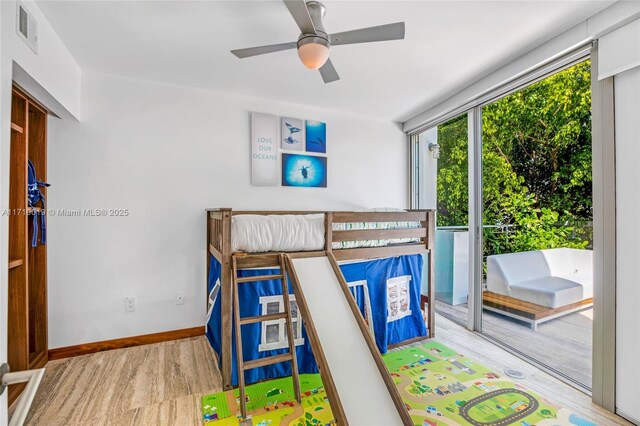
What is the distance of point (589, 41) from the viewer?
2031 millimetres

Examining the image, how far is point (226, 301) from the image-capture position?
6.96ft

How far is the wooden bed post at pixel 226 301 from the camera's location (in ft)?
A: 6.85

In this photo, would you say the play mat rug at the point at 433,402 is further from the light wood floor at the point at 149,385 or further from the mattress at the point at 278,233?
the mattress at the point at 278,233

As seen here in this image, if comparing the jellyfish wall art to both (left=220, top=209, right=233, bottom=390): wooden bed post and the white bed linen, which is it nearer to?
the white bed linen

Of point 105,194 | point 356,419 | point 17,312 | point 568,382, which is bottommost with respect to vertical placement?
point 568,382

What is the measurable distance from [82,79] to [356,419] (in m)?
3.32

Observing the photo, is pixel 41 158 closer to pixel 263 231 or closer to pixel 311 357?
pixel 263 231

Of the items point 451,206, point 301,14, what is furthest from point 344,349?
point 451,206

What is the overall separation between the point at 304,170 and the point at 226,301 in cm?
185

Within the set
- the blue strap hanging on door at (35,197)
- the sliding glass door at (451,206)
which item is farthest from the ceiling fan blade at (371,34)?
the blue strap hanging on door at (35,197)

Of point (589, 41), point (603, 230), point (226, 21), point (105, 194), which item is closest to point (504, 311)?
point (603, 230)

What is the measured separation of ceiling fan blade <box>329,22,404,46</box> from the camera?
168 cm

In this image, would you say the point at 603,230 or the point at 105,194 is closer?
the point at 603,230

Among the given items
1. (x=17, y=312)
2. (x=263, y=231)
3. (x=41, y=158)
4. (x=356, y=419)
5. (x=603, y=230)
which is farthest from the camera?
(x=41, y=158)
